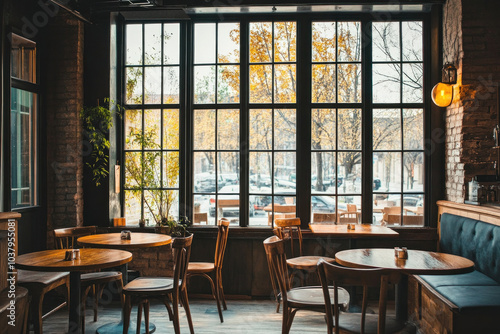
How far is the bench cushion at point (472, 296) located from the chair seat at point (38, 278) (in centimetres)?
345

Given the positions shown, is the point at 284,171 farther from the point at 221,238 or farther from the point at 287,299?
the point at 287,299

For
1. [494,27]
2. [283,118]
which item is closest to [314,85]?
[283,118]

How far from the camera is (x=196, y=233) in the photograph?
18.6 feet

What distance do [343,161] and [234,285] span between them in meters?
2.13

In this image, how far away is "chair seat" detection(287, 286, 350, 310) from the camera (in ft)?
11.2

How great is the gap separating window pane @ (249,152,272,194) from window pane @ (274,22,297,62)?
129cm

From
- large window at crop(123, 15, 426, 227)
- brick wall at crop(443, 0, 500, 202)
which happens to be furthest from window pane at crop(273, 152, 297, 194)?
brick wall at crop(443, 0, 500, 202)

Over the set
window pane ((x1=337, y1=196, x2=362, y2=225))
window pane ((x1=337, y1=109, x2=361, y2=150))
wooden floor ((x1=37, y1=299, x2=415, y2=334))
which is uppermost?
window pane ((x1=337, y1=109, x2=361, y2=150))

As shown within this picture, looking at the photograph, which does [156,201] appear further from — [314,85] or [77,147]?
[314,85]

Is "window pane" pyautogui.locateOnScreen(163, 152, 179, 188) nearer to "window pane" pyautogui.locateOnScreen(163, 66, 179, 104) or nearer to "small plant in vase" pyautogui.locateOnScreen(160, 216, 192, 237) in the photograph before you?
"small plant in vase" pyautogui.locateOnScreen(160, 216, 192, 237)

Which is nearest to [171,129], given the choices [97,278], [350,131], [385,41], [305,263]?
[97,278]

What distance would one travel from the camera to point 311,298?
3566mm

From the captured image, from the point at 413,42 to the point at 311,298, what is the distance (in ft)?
12.4

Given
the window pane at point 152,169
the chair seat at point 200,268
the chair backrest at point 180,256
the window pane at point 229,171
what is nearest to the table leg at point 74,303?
the chair backrest at point 180,256
